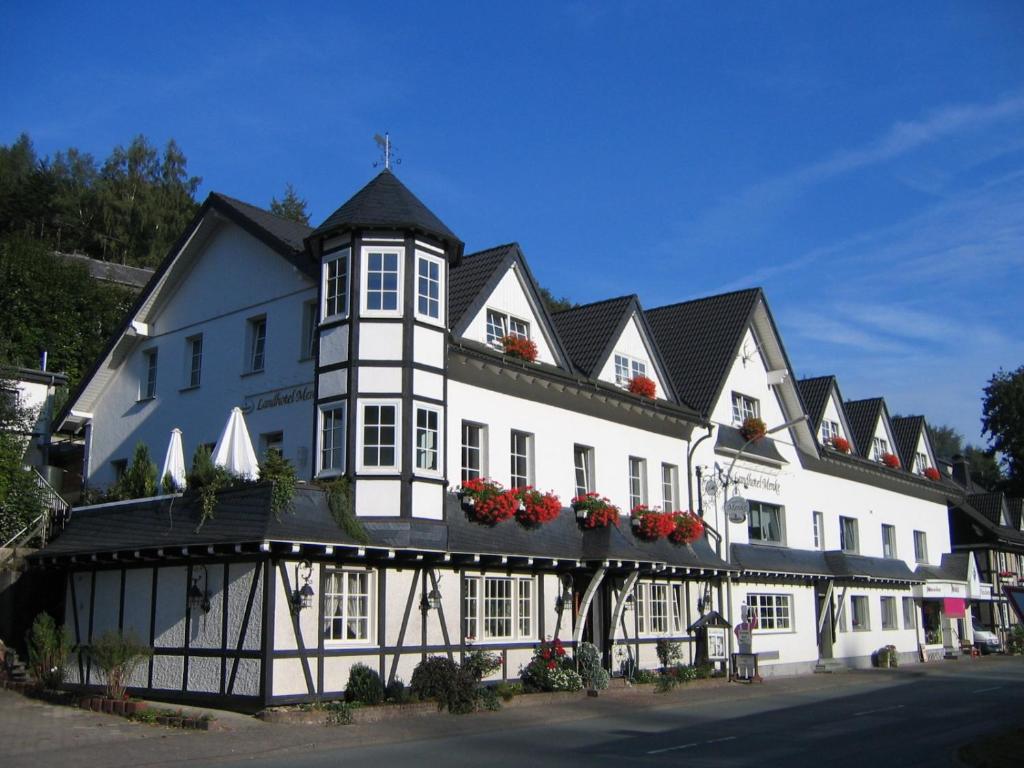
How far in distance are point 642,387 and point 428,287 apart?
7.98 meters

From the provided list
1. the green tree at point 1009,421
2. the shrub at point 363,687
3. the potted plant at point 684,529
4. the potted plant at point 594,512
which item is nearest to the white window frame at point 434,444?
the shrub at point 363,687

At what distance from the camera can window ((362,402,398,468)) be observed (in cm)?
1989

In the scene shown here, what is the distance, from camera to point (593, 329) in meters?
27.7

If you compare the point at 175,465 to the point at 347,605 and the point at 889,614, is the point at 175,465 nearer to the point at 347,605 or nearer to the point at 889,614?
the point at 347,605

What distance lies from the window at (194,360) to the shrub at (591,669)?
1068 cm

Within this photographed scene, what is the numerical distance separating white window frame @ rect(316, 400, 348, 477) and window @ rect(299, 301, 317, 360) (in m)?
1.61

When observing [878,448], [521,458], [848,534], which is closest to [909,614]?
[848,534]

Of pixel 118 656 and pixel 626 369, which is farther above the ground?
pixel 626 369

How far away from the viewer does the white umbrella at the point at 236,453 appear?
19.2m

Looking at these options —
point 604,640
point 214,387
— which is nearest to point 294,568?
point 214,387

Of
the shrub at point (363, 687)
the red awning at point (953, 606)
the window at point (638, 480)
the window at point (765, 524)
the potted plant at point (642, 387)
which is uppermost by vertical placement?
the potted plant at point (642, 387)

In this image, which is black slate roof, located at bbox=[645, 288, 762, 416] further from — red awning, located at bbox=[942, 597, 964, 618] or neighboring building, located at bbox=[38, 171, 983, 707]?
red awning, located at bbox=[942, 597, 964, 618]

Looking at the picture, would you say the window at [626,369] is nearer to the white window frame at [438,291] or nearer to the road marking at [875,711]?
the white window frame at [438,291]

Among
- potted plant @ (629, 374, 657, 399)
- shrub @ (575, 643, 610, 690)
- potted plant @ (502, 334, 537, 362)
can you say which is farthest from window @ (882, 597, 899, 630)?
potted plant @ (502, 334, 537, 362)
